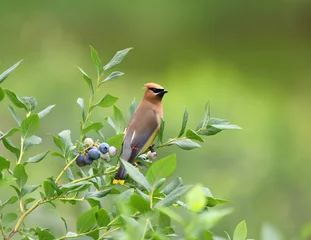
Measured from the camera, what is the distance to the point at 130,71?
4.17 metres

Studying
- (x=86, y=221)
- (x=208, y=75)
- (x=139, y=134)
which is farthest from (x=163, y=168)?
(x=208, y=75)

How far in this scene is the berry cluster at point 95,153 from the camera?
2.36 ft

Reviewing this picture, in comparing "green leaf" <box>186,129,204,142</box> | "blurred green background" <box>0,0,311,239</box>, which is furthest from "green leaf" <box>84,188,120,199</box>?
"blurred green background" <box>0,0,311,239</box>

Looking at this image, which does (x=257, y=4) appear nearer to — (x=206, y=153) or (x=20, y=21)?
(x=20, y=21)

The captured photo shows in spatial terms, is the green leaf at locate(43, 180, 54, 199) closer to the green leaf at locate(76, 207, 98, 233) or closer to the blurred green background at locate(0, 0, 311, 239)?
the green leaf at locate(76, 207, 98, 233)

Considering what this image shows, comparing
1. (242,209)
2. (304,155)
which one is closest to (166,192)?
(242,209)

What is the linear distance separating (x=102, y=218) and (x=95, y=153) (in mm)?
79

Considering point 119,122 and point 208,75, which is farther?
point 208,75

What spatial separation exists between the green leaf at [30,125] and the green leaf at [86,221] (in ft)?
0.33

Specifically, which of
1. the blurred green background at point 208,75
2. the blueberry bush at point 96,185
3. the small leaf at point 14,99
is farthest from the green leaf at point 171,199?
the blurred green background at point 208,75

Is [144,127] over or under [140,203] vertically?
under

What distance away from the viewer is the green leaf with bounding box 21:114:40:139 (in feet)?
2.33

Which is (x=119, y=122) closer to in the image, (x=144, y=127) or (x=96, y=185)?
(x=96, y=185)

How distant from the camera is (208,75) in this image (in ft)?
13.9
